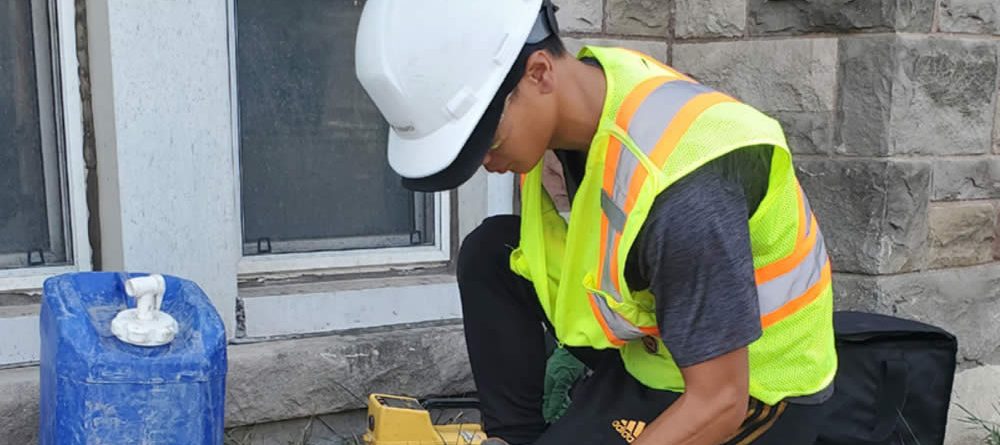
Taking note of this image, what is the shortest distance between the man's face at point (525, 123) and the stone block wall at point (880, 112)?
1.06 meters

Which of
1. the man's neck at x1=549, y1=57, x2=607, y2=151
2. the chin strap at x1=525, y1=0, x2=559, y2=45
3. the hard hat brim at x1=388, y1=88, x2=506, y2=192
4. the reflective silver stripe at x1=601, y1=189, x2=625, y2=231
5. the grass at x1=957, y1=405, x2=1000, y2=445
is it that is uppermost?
the chin strap at x1=525, y1=0, x2=559, y2=45

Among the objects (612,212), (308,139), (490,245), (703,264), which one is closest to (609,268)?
(612,212)

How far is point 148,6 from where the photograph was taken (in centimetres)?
216

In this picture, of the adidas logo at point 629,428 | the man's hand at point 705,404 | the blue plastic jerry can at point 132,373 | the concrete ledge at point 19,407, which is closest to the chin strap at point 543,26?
the man's hand at point 705,404

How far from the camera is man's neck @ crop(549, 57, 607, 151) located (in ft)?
5.09

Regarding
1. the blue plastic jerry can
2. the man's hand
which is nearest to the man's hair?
the man's hand

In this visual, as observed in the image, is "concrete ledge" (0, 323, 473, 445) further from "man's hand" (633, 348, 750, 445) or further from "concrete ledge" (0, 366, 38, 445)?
"man's hand" (633, 348, 750, 445)

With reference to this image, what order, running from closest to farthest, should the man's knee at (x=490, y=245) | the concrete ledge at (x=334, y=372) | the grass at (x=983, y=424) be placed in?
the man's knee at (x=490, y=245)
the concrete ledge at (x=334, y=372)
the grass at (x=983, y=424)

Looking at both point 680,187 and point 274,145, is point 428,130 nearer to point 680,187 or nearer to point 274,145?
point 680,187

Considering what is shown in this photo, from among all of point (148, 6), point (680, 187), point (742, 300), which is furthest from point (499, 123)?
point (148, 6)

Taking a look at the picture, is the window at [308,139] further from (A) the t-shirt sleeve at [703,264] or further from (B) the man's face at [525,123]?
(A) the t-shirt sleeve at [703,264]

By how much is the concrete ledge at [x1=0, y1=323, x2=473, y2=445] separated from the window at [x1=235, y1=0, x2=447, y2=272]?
0.25 m

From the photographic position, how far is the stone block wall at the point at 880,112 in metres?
2.46

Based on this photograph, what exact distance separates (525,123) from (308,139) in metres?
1.14
